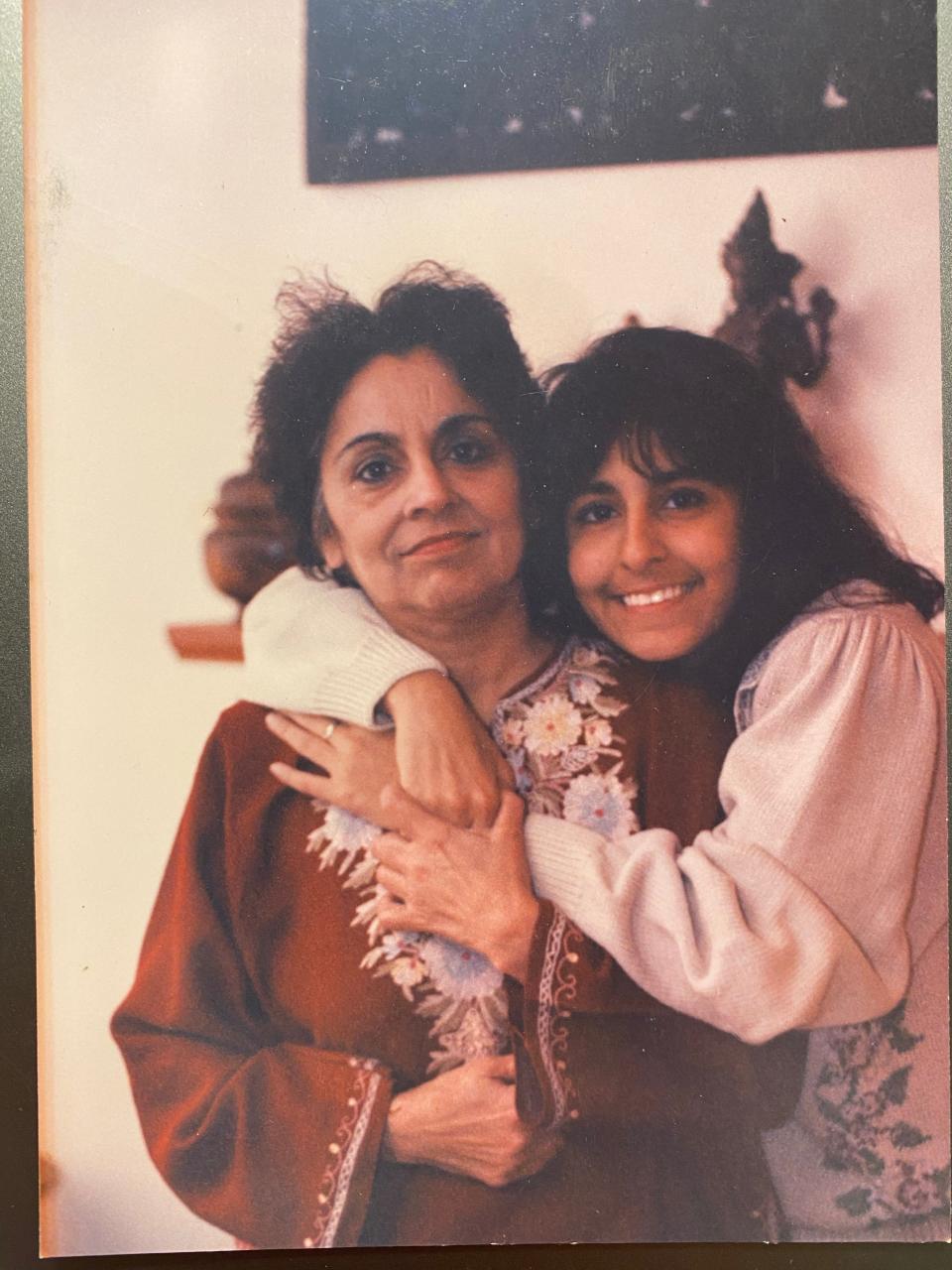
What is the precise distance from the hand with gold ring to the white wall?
0.26 feet

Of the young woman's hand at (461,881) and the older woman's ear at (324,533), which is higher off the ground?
the older woman's ear at (324,533)

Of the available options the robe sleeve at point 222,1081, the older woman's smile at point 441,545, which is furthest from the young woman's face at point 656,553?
the robe sleeve at point 222,1081

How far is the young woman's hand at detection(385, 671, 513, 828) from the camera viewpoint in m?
1.11

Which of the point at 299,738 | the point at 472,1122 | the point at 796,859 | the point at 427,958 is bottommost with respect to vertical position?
the point at 472,1122

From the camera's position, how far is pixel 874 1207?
1.12 m

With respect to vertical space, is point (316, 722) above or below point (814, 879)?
above

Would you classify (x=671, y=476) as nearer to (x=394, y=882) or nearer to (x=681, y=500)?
(x=681, y=500)

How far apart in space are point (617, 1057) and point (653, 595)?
0.45m

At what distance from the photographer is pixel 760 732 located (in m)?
1.10

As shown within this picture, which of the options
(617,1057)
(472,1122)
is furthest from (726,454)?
(472,1122)

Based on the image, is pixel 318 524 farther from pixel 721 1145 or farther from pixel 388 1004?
pixel 721 1145

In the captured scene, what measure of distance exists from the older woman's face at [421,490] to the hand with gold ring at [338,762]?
12 centimetres

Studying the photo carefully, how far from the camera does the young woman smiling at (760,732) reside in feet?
3.58

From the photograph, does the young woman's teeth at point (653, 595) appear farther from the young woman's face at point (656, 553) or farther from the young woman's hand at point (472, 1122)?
the young woman's hand at point (472, 1122)
